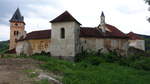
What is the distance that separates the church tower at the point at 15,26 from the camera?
52.0 meters

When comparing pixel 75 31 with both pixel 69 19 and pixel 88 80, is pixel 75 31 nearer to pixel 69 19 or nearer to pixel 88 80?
pixel 69 19

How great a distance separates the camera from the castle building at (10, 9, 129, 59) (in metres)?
32.1

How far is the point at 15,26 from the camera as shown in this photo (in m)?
53.0

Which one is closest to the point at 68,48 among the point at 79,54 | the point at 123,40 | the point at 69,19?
the point at 79,54

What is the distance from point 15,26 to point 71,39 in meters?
25.4

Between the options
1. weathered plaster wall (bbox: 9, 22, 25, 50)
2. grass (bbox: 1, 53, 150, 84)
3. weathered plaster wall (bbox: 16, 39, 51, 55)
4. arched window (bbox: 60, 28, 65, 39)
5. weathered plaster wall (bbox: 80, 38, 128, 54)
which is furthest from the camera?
weathered plaster wall (bbox: 9, 22, 25, 50)

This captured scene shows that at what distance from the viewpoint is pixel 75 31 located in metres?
32.6

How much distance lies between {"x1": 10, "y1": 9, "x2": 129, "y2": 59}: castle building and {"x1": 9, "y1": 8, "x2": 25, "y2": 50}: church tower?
508 inches

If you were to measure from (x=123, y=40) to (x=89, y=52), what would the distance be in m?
6.26

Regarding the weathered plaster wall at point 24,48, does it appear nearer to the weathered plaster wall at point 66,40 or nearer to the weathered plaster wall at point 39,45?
the weathered plaster wall at point 39,45

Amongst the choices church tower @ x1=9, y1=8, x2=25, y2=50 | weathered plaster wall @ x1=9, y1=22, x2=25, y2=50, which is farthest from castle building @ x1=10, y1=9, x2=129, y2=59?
church tower @ x1=9, y1=8, x2=25, y2=50

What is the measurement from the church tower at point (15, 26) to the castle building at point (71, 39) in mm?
12904

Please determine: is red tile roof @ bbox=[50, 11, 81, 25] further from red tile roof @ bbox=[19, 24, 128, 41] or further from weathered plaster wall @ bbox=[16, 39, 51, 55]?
weathered plaster wall @ bbox=[16, 39, 51, 55]

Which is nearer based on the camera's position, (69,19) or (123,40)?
(69,19)
